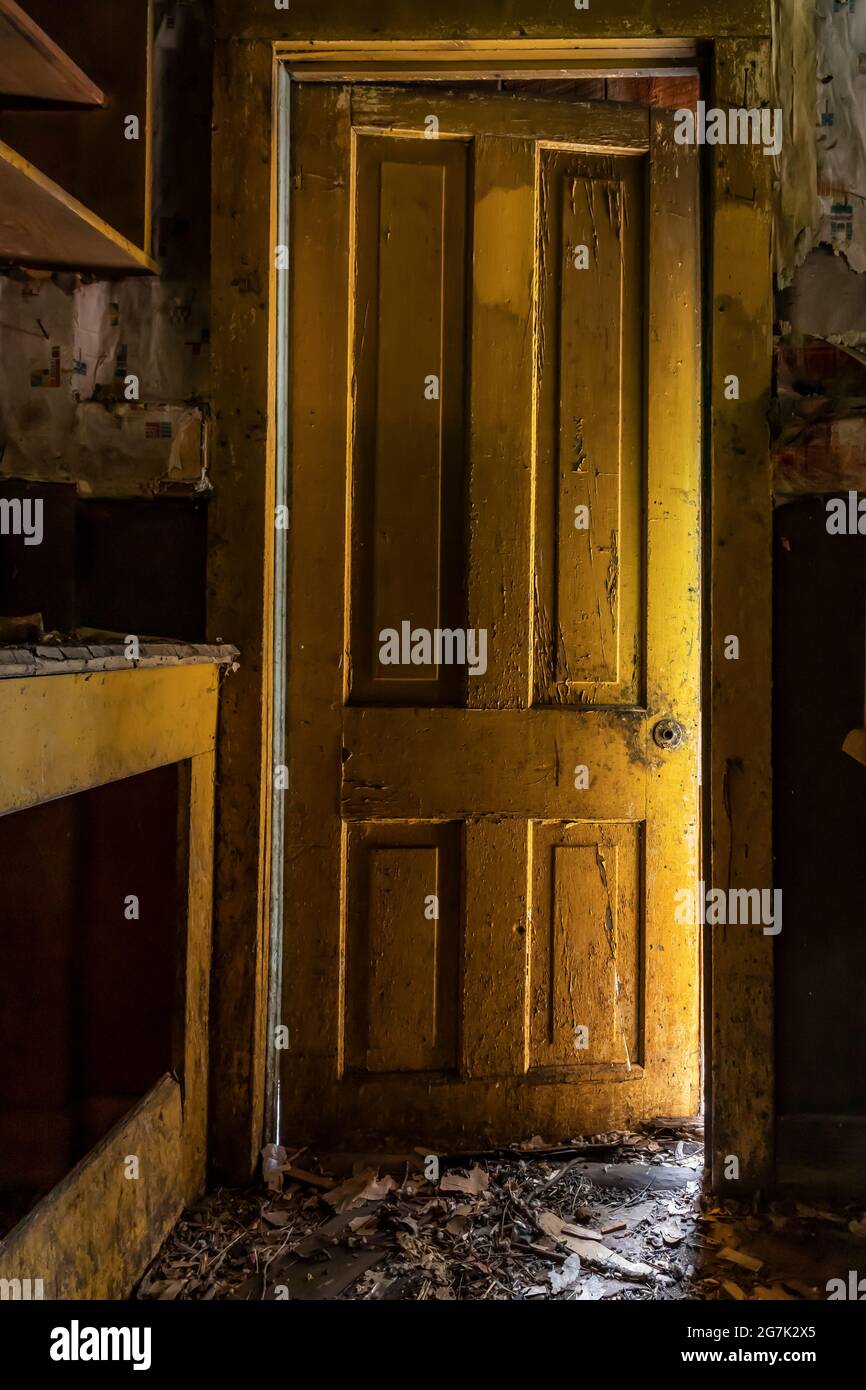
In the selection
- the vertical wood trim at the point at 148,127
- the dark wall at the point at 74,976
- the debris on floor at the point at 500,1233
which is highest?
A: the vertical wood trim at the point at 148,127

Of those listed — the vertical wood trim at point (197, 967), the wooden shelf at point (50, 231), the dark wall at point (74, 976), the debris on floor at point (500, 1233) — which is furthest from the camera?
the dark wall at point (74, 976)

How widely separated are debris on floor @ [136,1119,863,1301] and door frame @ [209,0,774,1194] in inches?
4.8

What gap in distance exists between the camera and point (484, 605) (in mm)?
2234

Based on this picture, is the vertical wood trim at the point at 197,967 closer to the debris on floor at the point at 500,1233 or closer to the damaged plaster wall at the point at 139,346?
the debris on floor at the point at 500,1233

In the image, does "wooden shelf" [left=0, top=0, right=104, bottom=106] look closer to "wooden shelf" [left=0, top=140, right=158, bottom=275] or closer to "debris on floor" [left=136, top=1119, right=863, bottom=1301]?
"wooden shelf" [left=0, top=140, right=158, bottom=275]

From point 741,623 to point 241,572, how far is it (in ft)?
3.54

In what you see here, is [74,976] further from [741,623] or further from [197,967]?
[741,623]

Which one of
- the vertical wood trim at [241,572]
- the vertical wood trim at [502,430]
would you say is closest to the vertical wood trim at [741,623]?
the vertical wood trim at [502,430]

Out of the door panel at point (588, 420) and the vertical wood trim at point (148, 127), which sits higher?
the vertical wood trim at point (148, 127)

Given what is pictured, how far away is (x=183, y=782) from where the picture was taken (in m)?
1.94

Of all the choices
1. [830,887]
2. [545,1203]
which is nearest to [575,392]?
[830,887]

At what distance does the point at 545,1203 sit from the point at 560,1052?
338 mm

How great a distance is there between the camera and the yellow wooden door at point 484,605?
2211 mm

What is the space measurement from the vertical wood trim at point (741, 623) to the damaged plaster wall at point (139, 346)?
3.65 feet
